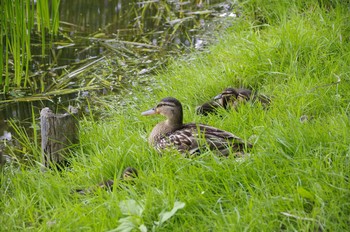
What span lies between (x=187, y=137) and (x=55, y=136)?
109 cm

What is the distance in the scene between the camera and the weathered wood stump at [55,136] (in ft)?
15.2

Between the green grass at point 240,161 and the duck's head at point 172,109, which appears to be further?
the duck's head at point 172,109

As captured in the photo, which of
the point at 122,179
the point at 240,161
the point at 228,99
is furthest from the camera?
the point at 228,99

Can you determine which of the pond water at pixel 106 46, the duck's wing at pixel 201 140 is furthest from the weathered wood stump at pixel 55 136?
the pond water at pixel 106 46

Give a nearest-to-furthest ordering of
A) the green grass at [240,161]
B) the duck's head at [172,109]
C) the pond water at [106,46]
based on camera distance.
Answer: the green grass at [240,161] → the duck's head at [172,109] → the pond water at [106,46]

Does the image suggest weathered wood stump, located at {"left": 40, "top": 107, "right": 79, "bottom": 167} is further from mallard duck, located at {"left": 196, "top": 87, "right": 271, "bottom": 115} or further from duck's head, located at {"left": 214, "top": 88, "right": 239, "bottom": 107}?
duck's head, located at {"left": 214, "top": 88, "right": 239, "bottom": 107}

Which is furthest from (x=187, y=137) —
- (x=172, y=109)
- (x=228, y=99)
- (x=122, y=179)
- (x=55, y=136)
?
(x=55, y=136)

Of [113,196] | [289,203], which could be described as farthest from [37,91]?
[289,203]

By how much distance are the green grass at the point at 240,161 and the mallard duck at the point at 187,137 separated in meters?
0.11

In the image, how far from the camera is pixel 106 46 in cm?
753

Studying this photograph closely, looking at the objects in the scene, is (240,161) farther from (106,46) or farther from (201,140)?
(106,46)

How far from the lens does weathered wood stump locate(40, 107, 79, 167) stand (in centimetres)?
462

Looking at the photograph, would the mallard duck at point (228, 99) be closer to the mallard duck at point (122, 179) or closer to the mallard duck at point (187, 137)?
the mallard duck at point (187, 137)

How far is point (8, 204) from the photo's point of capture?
3.90 meters
